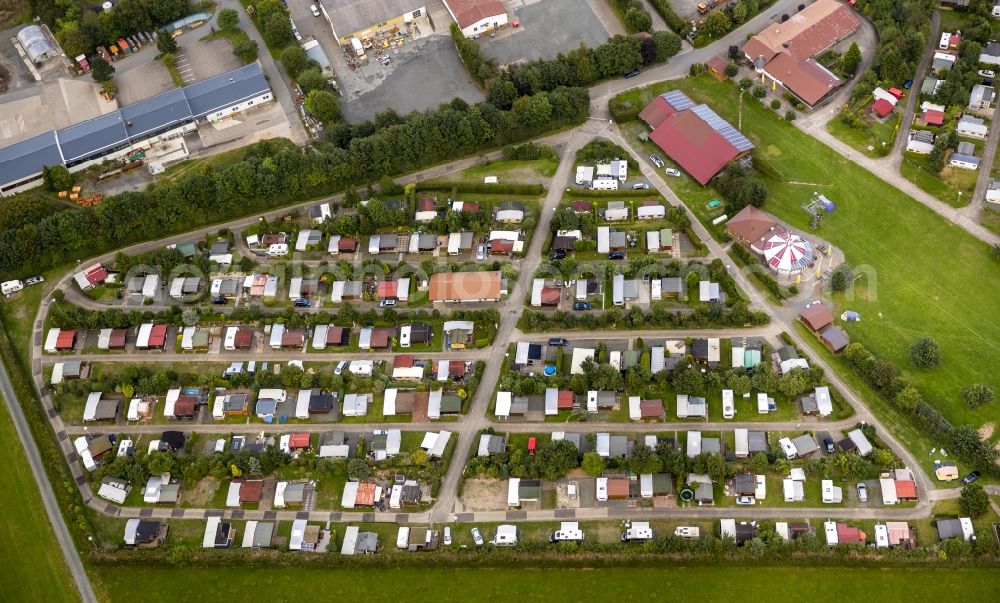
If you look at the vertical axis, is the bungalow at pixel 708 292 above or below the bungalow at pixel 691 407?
above

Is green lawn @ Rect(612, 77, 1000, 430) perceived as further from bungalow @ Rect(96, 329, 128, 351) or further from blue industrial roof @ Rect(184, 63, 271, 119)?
bungalow @ Rect(96, 329, 128, 351)

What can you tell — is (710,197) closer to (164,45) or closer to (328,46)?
(328,46)

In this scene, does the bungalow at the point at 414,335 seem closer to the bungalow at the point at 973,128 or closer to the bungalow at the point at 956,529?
the bungalow at the point at 956,529

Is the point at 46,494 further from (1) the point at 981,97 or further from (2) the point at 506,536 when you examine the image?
(1) the point at 981,97

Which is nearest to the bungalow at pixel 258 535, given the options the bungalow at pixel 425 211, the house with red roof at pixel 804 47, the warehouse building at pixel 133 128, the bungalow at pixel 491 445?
the bungalow at pixel 491 445

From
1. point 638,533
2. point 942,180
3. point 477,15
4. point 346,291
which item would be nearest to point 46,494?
point 346,291

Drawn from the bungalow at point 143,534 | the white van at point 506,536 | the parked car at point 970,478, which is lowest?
the parked car at point 970,478

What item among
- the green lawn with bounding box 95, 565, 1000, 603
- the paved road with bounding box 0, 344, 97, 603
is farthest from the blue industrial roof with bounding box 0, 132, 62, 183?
the green lawn with bounding box 95, 565, 1000, 603
